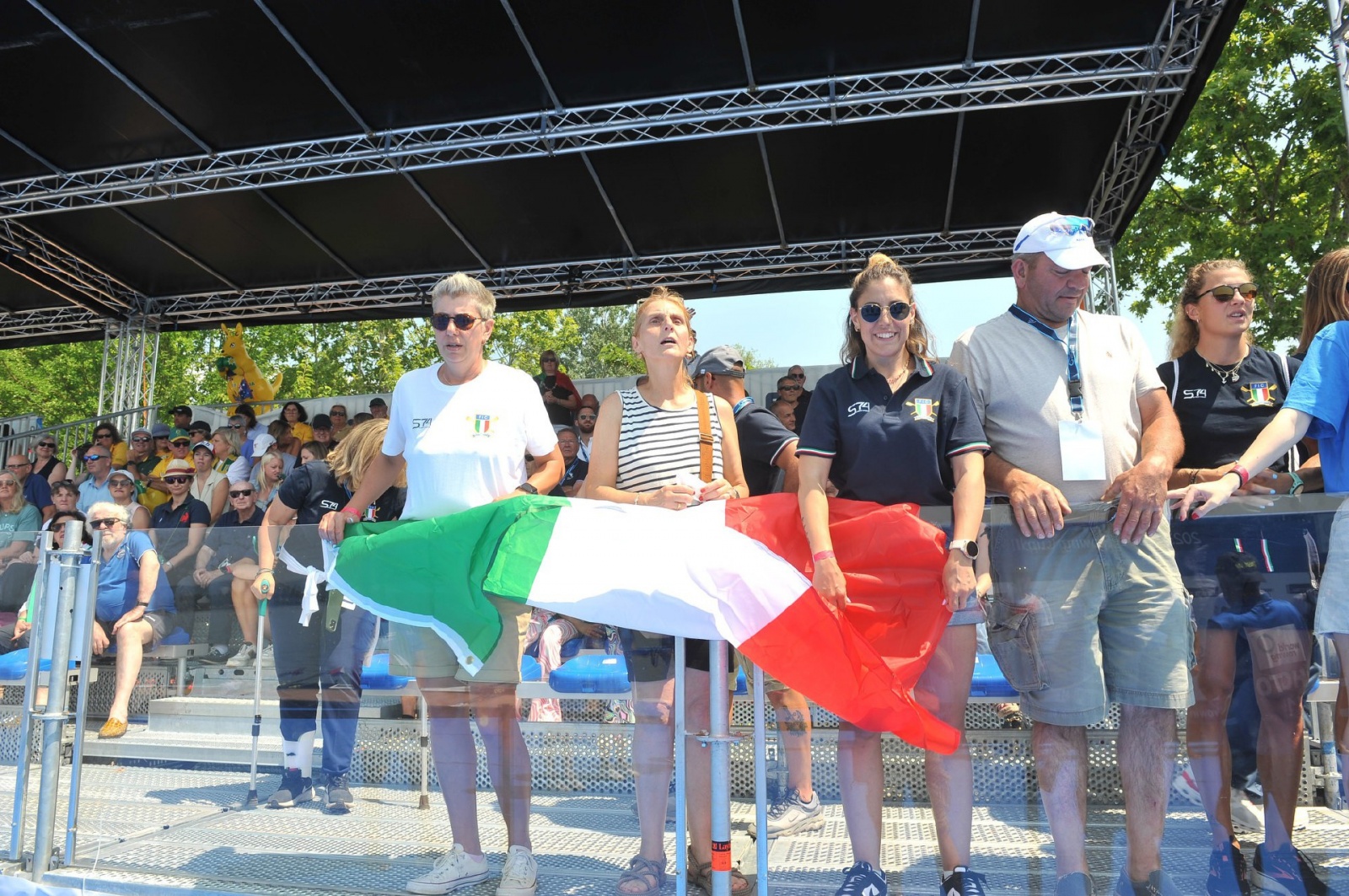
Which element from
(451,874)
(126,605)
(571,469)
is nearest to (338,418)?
(571,469)

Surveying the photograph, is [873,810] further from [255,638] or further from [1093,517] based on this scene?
[255,638]

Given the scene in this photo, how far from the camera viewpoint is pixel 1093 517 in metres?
2.77

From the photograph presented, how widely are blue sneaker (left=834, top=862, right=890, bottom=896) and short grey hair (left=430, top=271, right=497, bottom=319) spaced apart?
2210 mm

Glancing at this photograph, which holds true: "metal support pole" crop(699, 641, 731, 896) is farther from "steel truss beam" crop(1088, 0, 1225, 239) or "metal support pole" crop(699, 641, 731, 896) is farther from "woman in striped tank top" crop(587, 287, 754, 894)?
"steel truss beam" crop(1088, 0, 1225, 239)

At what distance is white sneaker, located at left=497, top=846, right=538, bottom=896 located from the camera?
9.57 feet

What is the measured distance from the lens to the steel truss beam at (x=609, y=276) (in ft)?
34.1

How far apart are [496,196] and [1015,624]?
8250 millimetres

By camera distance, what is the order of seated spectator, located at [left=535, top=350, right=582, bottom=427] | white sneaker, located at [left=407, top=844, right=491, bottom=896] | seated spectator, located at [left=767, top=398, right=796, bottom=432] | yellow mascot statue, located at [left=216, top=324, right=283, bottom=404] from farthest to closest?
1. yellow mascot statue, located at [left=216, top=324, right=283, bottom=404]
2. seated spectator, located at [left=535, top=350, right=582, bottom=427]
3. seated spectator, located at [left=767, top=398, right=796, bottom=432]
4. white sneaker, located at [left=407, top=844, right=491, bottom=896]

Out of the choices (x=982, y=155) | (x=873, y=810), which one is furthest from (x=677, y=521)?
(x=982, y=155)

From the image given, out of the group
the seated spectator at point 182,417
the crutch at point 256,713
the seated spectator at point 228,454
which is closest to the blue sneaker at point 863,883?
the crutch at point 256,713

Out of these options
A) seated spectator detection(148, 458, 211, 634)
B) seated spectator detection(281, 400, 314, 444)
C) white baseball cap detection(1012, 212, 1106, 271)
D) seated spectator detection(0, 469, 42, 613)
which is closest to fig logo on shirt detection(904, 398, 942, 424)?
white baseball cap detection(1012, 212, 1106, 271)

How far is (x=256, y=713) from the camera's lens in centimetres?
340

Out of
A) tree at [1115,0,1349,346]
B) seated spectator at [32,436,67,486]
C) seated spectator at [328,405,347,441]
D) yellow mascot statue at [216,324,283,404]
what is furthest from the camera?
tree at [1115,0,1349,346]

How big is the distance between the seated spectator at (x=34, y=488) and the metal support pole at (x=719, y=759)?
912cm
